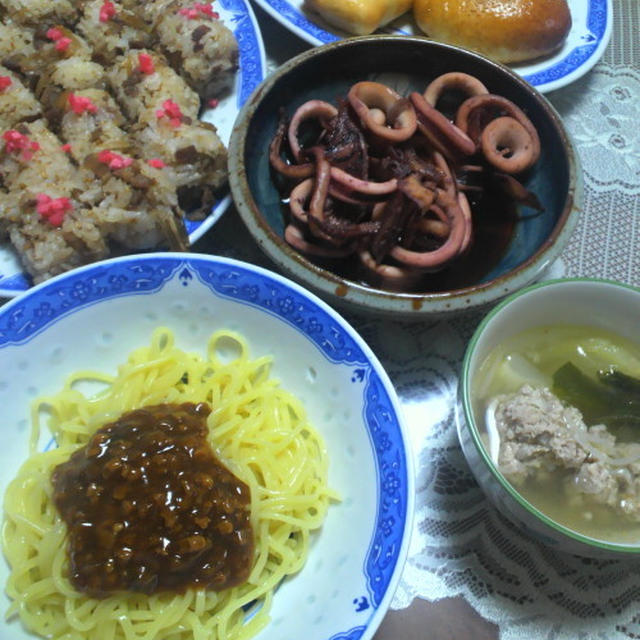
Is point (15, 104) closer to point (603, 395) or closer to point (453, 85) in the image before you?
point (453, 85)

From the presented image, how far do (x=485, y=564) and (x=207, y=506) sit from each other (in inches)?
26.6

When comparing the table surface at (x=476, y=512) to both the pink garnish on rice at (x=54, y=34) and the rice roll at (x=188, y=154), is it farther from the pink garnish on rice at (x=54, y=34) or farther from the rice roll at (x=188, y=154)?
the pink garnish on rice at (x=54, y=34)

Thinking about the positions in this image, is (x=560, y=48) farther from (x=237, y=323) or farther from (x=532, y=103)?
(x=237, y=323)

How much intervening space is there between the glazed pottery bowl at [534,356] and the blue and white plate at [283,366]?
15 cm

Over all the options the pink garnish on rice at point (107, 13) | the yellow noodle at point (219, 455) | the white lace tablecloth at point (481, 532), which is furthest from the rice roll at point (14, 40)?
the white lace tablecloth at point (481, 532)

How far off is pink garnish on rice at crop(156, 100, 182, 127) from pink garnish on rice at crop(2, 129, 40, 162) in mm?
355

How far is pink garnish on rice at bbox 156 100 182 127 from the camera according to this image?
5.82ft

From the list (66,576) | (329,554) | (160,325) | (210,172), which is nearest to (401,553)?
(329,554)

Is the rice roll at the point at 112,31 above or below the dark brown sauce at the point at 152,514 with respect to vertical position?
above

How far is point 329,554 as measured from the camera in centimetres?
130

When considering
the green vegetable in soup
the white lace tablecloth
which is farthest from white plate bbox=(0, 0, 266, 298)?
the green vegetable in soup

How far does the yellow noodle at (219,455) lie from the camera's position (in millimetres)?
1228

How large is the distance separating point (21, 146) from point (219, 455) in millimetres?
1056

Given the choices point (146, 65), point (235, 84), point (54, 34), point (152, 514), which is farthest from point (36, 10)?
point (152, 514)
